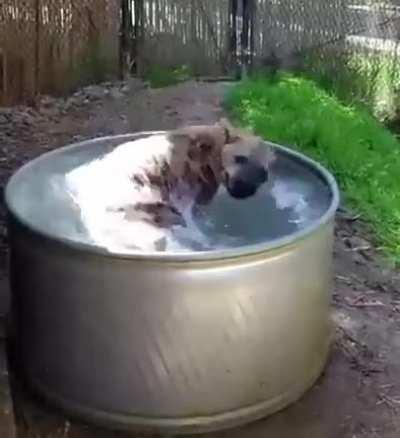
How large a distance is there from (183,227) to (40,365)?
0.51 m

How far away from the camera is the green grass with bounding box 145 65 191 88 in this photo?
5.96m

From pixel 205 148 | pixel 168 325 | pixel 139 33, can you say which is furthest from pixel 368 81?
pixel 168 325

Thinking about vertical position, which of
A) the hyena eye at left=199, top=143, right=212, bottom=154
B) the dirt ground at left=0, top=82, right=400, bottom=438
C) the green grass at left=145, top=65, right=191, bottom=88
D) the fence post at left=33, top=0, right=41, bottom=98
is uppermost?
the hyena eye at left=199, top=143, right=212, bottom=154

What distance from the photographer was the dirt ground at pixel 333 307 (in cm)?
303

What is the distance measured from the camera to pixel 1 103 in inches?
221

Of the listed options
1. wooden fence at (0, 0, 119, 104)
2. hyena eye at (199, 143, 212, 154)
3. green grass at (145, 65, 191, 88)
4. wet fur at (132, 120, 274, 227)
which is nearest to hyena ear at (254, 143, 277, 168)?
wet fur at (132, 120, 274, 227)

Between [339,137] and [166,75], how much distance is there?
136 cm

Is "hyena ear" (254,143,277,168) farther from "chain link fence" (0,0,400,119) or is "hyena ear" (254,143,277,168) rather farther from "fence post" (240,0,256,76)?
"fence post" (240,0,256,76)

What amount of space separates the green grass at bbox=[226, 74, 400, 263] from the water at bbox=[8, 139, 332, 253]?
3.11ft

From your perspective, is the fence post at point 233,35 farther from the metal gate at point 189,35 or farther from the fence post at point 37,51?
the fence post at point 37,51

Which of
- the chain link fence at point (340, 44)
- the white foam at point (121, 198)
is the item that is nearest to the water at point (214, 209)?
the white foam at point (121, 198)

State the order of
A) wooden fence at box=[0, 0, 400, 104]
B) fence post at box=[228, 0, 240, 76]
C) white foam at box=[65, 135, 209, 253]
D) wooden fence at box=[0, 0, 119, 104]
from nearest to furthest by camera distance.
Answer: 1. white foam at box=[65, 135, 209, 253]
2. wooden fence at box=[0, 0, 119, 104]
3. wooden fence at box=[0, 0, 400, 104]
4. fence post at box=[228, 0, 240, 76]

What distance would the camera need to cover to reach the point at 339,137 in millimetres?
4969

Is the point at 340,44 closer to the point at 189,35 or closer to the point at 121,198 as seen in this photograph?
the point at 189,35
